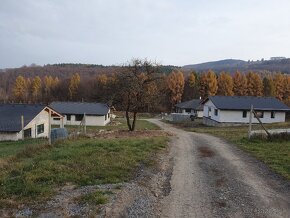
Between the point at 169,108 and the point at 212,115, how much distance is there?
44290 millimetres

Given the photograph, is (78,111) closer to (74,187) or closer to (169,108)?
(169,108)

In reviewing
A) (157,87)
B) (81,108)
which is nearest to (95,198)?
(157,87)

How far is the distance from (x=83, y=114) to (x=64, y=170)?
46867mm

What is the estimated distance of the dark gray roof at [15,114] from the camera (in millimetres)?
35162

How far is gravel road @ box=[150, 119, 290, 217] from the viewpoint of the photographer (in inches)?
352

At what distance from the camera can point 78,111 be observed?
60.8 meters

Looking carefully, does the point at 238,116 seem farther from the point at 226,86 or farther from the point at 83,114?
the point at 226,86

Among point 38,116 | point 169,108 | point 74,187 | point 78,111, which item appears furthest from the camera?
point 169,108

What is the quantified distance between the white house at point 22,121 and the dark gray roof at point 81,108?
59.3ft

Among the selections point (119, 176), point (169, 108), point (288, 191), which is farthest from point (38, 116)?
point (169, 108)

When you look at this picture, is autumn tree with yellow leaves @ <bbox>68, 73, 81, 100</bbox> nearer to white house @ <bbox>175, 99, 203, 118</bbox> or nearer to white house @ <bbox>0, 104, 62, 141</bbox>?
white house @ <bbox>175, 99, 203, 118</bbox>

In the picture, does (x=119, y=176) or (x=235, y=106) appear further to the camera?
(x=235, y=106)

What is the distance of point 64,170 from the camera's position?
39.7 ft

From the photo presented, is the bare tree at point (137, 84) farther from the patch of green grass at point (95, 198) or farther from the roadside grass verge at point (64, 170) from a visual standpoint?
the patch of green grass at point (95, 198)
